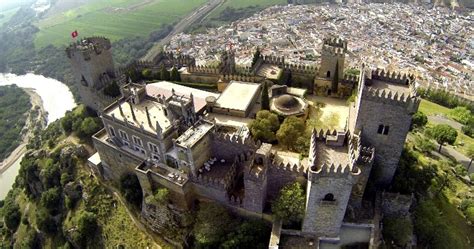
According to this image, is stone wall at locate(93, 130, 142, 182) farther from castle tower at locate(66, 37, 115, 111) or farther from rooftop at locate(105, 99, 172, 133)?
castle tower at locate(66, 37, 115, 111)

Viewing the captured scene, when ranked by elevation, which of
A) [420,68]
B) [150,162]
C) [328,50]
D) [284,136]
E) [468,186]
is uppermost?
[328,50]

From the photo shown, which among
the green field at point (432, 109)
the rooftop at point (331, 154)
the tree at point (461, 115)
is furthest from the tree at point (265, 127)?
the green field at point (432, 109)

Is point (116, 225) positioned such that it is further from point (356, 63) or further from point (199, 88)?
point (356, 63)

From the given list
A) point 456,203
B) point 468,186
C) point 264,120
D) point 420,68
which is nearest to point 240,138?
point 264,120

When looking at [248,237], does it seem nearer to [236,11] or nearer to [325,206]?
[325,206]

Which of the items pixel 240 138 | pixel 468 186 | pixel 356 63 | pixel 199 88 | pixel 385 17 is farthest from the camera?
pixel 385 17

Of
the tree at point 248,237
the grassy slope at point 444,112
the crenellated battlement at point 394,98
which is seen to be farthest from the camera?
the grassy slope at point 444,112

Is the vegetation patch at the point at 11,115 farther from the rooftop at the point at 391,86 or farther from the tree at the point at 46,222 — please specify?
the rooftop at the point at 391,86
